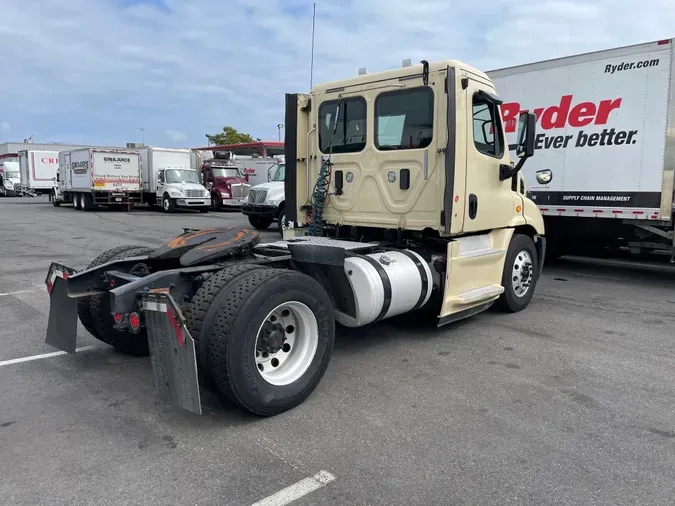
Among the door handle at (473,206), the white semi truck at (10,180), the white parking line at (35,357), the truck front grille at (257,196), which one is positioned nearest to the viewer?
the white parking line at (35,357)

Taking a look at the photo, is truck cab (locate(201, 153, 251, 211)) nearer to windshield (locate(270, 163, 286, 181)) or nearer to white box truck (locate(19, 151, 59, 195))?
windshield (locate(270, 163, 286, 181))

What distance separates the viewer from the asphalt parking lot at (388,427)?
2920 mm

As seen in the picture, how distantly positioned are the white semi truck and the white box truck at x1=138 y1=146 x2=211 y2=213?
973 inches

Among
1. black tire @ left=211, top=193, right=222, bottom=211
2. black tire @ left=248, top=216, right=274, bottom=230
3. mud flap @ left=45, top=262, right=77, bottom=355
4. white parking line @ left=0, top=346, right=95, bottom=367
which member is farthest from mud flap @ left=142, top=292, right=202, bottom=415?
black tire @ left=211, top=193, right=222, bottom=211

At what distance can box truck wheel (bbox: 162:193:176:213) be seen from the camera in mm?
26528

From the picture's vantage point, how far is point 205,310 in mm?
3514

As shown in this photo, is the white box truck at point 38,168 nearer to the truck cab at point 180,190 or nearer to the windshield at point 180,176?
the truck cab at point 180,190

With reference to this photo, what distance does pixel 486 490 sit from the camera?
2.90m

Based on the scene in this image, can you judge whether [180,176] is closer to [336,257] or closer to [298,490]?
[336,257]

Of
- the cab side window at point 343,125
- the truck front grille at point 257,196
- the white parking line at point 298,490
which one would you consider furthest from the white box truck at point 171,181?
the white parking line at point 298,490

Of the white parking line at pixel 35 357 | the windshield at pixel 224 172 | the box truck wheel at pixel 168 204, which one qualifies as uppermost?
the windshield at pixel 224 172

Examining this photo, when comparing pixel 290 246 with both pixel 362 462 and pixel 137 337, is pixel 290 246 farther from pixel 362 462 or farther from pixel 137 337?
pixel 362 462

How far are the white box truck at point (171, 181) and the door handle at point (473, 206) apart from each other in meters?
22.1

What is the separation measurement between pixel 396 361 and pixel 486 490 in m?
2.07
